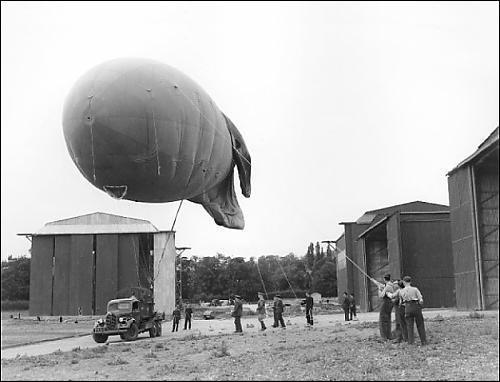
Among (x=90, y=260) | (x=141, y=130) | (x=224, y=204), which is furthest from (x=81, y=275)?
(x=141, y=130)

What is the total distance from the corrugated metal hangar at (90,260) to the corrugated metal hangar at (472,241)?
2756 centimetres

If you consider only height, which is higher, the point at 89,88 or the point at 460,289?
the point at 89,88

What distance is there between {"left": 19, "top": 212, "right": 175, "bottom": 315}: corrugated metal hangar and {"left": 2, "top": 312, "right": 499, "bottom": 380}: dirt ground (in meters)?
33.8

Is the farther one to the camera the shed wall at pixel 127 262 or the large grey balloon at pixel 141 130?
the shed wall at pixel 127 262

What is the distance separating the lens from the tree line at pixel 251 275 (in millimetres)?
43513

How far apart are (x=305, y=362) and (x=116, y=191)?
513cm

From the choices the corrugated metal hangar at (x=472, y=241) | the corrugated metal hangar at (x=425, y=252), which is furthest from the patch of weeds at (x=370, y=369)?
the corrugated metal hangar at (x=425, y=252)

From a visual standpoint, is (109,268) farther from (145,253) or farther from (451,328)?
(451,328)

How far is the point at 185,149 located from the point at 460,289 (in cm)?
2030

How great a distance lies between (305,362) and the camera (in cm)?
1151

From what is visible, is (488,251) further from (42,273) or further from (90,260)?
(42,273)

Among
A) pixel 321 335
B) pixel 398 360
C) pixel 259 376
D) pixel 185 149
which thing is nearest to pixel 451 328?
pixel 321 335

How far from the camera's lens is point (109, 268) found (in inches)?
1967

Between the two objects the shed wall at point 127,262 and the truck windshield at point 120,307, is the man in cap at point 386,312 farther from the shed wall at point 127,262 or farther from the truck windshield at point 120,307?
the shed wall at point 127,262
